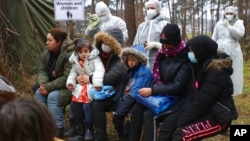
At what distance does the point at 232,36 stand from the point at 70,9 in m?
2.70

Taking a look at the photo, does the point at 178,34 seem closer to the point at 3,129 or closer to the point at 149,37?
the point at 149,37

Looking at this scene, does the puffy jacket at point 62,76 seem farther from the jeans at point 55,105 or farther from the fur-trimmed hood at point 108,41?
the fur-trimmed hood at point 108,41

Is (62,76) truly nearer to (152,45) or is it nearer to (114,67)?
(114,67)

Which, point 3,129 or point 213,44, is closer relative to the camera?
point 3,129

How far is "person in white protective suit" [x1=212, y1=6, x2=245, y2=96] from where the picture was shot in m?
6.43

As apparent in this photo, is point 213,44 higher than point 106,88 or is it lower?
higher

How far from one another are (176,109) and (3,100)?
83.3 inches

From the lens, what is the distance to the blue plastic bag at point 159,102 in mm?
3889

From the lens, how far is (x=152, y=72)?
4289 mm

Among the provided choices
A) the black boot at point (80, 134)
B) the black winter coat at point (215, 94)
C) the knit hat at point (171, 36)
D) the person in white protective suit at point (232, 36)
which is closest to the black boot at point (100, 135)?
the black boot at point (80, 134)

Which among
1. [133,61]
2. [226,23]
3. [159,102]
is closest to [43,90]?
[133,61]

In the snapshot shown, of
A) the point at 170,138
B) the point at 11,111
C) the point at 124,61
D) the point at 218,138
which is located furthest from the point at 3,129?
the point at 218,138

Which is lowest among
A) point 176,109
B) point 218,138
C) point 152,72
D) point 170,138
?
point 218,138

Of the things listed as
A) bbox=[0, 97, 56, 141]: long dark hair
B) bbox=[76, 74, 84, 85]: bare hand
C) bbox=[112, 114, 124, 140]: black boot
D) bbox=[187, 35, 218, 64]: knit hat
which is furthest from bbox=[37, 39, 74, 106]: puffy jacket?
bbox=[0, 97, 56, 141]: long dark hair
